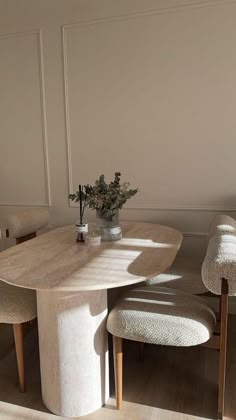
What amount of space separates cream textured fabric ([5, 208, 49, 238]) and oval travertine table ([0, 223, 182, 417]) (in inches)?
25.0

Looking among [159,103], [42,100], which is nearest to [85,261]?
[159,103]

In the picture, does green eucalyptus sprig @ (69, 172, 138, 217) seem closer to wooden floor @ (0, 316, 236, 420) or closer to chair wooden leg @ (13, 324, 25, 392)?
chair wooden leg @ (13, 324, 25, 392)

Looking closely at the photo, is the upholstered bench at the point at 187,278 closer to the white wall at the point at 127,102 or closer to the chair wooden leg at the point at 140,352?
the chair wooden leg at the point at 140,352

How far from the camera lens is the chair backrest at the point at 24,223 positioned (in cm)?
239

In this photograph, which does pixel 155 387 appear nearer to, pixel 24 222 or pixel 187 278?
pixel 187 278

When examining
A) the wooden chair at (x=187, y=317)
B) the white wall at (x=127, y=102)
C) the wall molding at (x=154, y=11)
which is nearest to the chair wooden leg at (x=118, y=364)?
the wooden chair at (x=187, y=317)

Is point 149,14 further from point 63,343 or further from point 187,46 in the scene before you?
point 63,343

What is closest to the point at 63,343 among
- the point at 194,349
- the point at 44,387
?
the point at 44,387

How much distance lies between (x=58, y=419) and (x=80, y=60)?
253 cm

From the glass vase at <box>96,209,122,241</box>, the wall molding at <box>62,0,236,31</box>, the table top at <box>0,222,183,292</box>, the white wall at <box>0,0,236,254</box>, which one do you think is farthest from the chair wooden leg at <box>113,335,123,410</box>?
the wall molding at <box>62,0,236,31</box>

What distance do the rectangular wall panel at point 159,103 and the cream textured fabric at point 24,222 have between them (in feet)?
1.89

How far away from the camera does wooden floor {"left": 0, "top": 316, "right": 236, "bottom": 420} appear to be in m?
1.66

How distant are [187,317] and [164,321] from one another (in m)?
0.11

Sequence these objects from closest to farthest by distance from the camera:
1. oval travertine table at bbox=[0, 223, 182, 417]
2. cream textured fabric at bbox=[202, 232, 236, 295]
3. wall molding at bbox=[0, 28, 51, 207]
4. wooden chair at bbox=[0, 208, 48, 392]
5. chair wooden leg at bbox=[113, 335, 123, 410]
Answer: cream textured fabric at bbox=[202, 232, 236, 295], oval travertine table at bbox=[0, 223, 182, 417], chair wooden leg at bbox=[113, 335, 123, 410], wooden chair at bbox=[0, 208, 48, 392], wall molding at bbox=[0, 28, 51, 207]
